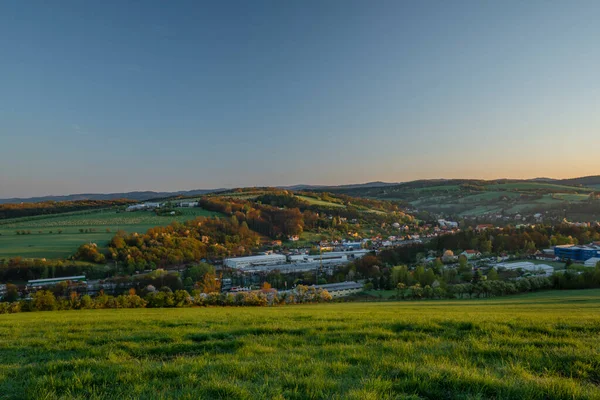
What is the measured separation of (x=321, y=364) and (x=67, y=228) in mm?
107735

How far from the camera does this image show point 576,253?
62.8 m

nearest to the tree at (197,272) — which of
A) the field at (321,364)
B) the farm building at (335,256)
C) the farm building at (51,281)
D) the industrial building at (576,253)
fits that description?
the farm building at (51,281)

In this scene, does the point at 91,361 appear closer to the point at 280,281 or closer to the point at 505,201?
the point at 280,281

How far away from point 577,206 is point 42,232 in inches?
6412

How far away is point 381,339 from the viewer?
6902 millimetres

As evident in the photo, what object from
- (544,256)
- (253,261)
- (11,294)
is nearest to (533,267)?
(544,256)

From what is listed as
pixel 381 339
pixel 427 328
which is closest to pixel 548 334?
pixel 427 328

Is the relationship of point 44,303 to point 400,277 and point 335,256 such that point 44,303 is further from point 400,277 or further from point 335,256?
point 335,256

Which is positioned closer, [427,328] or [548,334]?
[548,334]

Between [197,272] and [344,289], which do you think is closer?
[344,289]

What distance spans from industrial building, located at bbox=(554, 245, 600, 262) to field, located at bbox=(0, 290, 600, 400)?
69.1 m

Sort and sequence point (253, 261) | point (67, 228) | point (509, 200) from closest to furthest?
point (253, 261), point (67, 228), point (509, 200)

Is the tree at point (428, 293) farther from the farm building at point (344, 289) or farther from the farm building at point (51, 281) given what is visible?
the farm building at point (51, 281)

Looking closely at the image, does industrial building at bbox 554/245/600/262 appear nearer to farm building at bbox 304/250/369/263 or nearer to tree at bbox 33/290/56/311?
farm building at bbox 304/250/369/263
